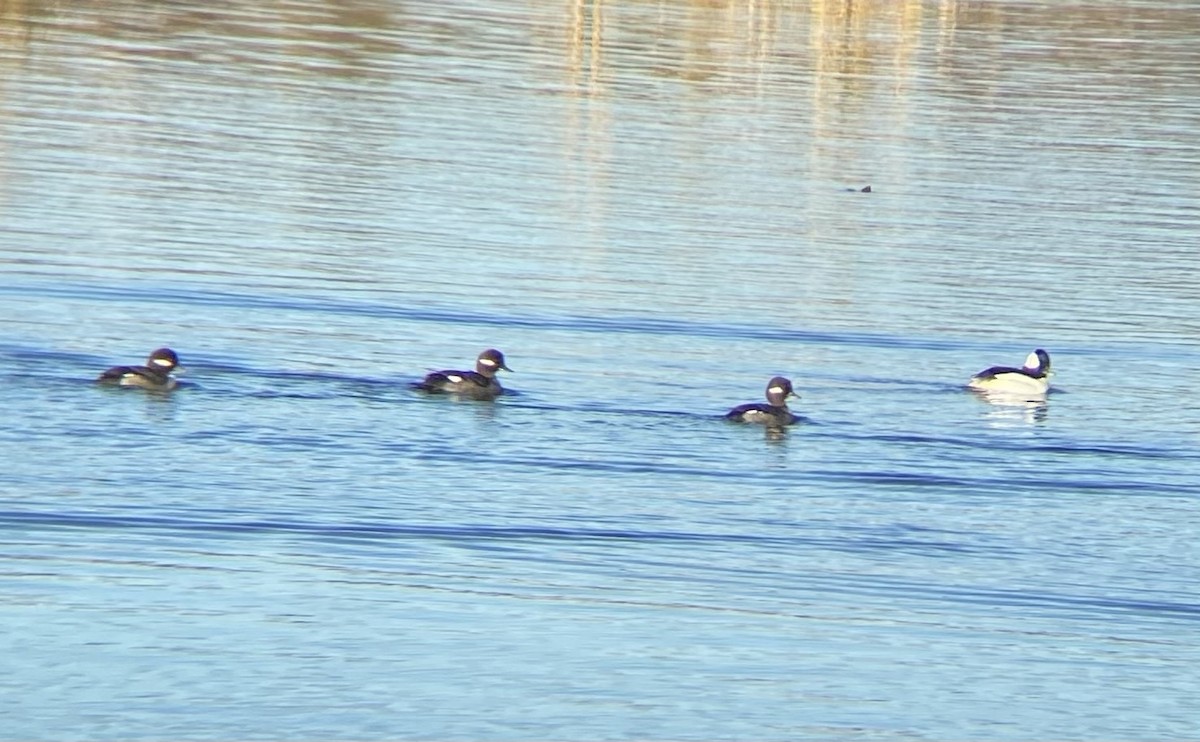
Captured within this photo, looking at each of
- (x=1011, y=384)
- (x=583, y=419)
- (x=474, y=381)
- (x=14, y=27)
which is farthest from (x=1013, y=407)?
(x=14, y=27)

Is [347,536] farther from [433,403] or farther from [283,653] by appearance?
[433,403]

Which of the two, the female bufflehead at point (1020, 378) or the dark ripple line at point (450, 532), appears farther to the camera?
the female bufflehead at point (1020, 378)

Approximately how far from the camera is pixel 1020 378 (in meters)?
21.9

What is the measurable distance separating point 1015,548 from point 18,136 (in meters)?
22.2

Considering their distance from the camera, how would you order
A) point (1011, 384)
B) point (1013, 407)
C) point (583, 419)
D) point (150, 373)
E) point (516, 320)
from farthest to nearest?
1. point (516, 320)
2. point (1011, 384)
3. point (1013, 407)
4. point (583, 419)
5. point (150, 373)

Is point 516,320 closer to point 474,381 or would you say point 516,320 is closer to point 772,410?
point 474,381

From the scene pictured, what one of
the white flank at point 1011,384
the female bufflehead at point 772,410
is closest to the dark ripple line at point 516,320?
the white flank at point 1011,384

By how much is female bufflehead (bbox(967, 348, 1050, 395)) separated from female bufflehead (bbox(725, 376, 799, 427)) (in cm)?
207

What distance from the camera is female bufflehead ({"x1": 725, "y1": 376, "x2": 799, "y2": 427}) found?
786 inches

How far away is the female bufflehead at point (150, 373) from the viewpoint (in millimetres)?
20000

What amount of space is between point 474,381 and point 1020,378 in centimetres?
494

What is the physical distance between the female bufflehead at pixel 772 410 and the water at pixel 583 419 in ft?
0.75

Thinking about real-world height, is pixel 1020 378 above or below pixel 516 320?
below

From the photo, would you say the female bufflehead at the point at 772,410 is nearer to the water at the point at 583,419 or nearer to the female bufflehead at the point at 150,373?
the water at the point at 583,419
